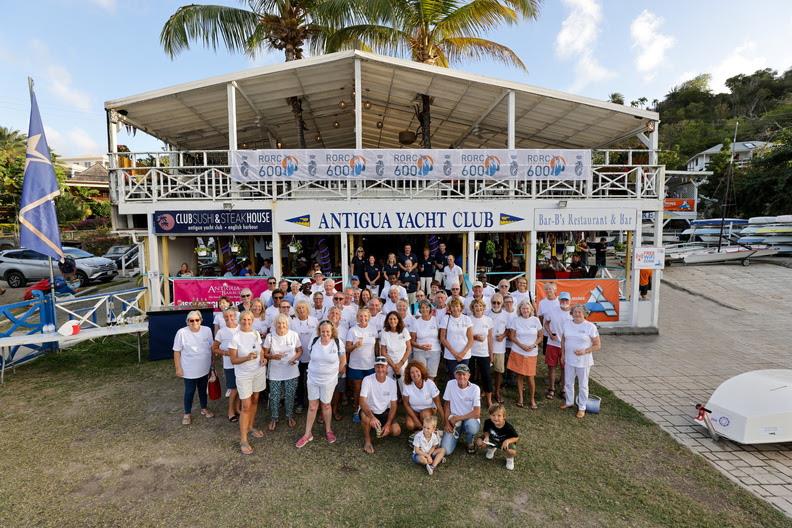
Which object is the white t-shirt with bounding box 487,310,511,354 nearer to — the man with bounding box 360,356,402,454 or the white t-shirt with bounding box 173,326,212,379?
the man with bounding box 360,356,402,454

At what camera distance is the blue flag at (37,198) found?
7336mm

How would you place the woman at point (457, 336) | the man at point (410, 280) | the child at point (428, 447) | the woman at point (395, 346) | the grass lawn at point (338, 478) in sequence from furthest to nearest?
the man at point (410, 280)
the woman at point (457, 336)
the woman at point (395, 346)
the child at point (428, 447)
the grass lawn at point (338, 478)

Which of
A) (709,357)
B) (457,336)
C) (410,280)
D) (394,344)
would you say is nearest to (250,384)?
(394,344)

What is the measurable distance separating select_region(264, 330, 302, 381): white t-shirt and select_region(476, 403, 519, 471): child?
242 centimetres

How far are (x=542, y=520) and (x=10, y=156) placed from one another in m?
40.2

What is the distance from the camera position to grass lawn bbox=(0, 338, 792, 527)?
12.2 feet

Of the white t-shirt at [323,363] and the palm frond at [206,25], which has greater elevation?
the palm frond at [206,25]

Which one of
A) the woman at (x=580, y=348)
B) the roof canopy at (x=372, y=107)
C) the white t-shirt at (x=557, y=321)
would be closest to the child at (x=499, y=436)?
the woman at (x=580, y=348)

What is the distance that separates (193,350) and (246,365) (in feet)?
3.24

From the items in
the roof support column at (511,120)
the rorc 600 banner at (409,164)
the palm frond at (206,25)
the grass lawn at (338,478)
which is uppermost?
the palm frond at (206,25)

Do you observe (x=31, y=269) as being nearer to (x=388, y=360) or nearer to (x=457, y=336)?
(x=388, y=360)

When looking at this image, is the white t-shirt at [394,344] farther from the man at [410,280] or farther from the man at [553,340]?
the man at [410,280]

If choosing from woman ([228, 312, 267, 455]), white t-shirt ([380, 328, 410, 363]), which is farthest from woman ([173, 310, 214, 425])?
white t-shirt ([380, 328, 410, 363])

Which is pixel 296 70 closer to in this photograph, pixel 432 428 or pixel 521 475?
pixel 432 428
